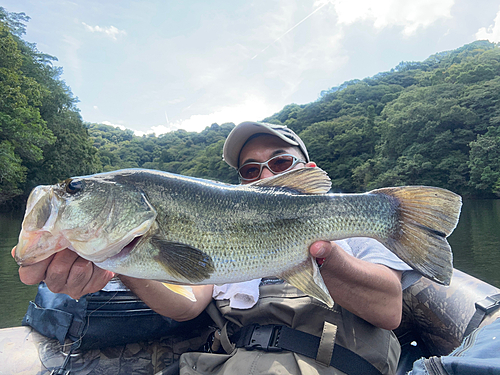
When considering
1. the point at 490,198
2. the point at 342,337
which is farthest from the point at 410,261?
the point at 490,198

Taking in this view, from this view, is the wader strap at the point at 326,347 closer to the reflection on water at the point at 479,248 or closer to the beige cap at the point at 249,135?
the beige cap at the point at 249,135

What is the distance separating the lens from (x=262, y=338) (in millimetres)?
2129

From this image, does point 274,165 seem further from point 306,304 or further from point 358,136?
point 358,136

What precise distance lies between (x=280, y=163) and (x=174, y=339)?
6.65 feet

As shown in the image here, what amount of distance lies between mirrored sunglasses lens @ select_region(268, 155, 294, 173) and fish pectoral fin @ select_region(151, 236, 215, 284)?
1.56 meters

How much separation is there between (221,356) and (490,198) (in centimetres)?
3485

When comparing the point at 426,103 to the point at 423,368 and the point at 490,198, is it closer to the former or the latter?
the point at 490,198

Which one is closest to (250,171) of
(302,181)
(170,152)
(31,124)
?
(302,181)

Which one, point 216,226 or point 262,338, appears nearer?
point 216,226

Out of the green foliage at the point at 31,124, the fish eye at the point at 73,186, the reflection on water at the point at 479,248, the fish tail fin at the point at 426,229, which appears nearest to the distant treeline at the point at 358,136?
the green foliage at the point at 31,124

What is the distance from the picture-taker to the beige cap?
9.90 ft

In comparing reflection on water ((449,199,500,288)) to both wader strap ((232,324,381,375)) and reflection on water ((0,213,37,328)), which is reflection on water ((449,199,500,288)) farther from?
reflection on water ((0,213,37,328))

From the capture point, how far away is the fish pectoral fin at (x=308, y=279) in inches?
65.1

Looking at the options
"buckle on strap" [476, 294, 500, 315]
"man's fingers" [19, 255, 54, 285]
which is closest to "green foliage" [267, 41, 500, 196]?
"buckle on strap" [476, 294, 500, 315]
